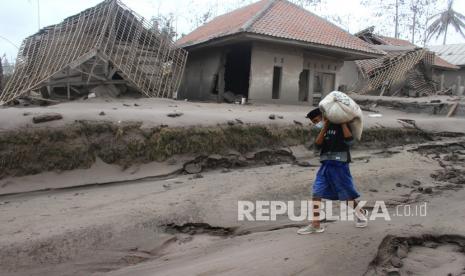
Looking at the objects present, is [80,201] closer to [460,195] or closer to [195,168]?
[195,168]

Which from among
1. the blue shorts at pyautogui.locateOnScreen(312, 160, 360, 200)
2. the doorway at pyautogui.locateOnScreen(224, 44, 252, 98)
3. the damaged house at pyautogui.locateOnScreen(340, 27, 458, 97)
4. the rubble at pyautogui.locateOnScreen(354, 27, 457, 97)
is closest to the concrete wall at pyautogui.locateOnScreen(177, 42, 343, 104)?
the doorway at pyautogui.locateOnScreen(224, 44, 252, 98)

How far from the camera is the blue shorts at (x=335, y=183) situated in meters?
5.17

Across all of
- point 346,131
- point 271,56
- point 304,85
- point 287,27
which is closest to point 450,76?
point 304,85

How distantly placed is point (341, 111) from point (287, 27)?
12452 mm

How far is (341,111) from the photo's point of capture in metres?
5.08

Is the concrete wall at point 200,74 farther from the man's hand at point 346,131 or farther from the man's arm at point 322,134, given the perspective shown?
the man's hand at point 346,131

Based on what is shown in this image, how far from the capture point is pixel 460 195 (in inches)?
295

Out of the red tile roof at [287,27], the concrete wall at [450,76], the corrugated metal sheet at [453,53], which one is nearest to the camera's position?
the red tile roof at [287,27]

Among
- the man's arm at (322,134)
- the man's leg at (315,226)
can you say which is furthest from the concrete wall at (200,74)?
the man's leg at (315,226)

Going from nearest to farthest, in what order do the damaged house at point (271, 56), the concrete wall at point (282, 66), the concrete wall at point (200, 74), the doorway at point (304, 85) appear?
1. the damaged house at point (271, 56)
2. the concrete wall at point (282, 66)
3. the concrete wall at point (200, 74)
4. the doorway at point (304, 85)

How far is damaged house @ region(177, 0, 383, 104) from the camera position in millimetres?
16141

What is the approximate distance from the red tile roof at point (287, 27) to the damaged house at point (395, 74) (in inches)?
221

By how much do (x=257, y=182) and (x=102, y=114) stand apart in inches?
138

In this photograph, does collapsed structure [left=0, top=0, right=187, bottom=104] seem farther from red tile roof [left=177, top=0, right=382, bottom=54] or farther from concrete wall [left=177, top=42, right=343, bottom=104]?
red tile roof [left=177, top=0, right=382, bottom=54]
